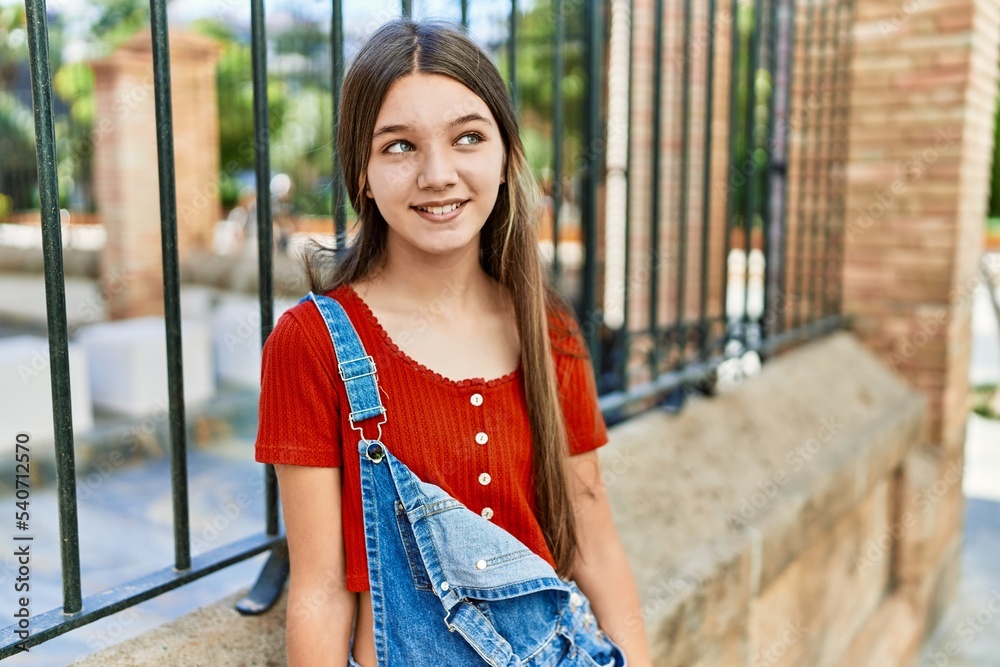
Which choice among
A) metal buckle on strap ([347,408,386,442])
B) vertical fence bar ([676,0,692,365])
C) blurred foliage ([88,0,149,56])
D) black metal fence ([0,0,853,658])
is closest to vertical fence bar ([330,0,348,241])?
black metal fence ([0,0,853,658])

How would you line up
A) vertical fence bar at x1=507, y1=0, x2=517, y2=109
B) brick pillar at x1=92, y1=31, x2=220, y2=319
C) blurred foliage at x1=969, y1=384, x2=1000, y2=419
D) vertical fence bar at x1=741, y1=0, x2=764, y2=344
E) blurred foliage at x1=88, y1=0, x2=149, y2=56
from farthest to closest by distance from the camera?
blurred foliage at x1=88, y1=0, x2=149, y2=56
brick pillar at x1=92, y1=31, x2=220, y2=319
blurred foliage at x1=969, y1=384, x2=1000, y2=419
vertical fence bar at x1=741, y1=0, x2=764, y2=344
vertical fence bar at x1=507, y1=0, x2=517, y2=109

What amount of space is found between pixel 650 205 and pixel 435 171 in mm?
2329

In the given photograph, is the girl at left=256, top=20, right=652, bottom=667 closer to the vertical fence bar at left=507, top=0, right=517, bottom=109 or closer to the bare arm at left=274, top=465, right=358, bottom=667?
the bare arm at left=274, top=465, right=358, bottom=667

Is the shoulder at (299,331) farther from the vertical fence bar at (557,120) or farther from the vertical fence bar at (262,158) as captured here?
the vertical fence bar at (557,120)

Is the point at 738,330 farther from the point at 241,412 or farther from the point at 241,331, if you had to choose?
the point at 241,331

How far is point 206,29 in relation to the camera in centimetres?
1557

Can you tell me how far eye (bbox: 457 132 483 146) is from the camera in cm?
133

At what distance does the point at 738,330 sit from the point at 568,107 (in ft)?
45.2

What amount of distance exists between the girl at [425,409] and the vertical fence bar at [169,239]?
0.21 m

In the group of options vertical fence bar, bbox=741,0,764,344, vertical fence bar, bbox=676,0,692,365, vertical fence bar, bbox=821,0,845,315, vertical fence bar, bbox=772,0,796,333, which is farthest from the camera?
vertical fence bar, bbox=821,0,845,315

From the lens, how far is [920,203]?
165 inches

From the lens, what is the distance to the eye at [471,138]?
4.35 ft

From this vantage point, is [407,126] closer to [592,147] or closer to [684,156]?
[592,147]

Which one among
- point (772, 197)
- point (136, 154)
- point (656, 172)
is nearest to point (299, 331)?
point (656, 172)
